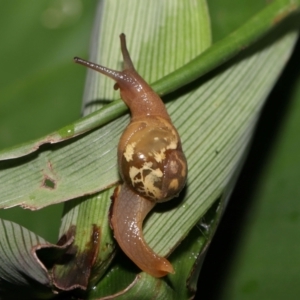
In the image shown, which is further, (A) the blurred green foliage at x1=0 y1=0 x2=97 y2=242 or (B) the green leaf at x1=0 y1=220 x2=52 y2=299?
(A) the blurred green foliage at x1=0 y1=0 x2=97 y2=242

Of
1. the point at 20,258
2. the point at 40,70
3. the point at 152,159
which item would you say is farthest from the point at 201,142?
the point at 40,70

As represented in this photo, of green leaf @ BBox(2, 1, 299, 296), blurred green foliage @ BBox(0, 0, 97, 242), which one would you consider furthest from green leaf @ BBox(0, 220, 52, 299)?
blurred green foliage @ BBox(0, 0, 97, 242)

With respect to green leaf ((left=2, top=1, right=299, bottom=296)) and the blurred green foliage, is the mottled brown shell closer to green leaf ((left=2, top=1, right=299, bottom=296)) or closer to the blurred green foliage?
green leaf ((left=2, top=1, right=299, bottom=296))

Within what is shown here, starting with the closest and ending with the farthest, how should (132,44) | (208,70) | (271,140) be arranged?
1. (208,70)
2. (132,44)
3. (271,140)

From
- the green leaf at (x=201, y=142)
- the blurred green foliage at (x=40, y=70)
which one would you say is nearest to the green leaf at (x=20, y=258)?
the green leaf at (x=201, y=142)

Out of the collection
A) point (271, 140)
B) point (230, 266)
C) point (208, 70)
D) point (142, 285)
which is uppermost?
point (208, 70)

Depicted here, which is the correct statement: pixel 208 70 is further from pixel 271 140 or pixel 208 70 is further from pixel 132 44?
pixel 271 140

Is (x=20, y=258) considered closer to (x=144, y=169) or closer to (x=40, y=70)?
(x=144, y=169)

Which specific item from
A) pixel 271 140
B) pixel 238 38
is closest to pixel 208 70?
pixel 238 38
